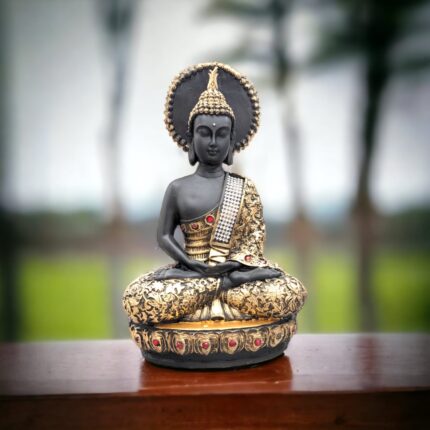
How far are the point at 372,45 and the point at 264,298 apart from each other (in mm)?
1738

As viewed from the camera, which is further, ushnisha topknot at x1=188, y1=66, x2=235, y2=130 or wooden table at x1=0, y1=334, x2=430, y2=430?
ushnisha topknot at x1=188, y1=66, x2=235, y2=130

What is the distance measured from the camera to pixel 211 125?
202 cm

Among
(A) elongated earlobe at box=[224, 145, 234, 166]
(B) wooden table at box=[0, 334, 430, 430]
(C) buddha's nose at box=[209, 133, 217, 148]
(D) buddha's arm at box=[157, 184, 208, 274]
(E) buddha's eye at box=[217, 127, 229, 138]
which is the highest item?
(E) buddha's eye at box=[217, 127, 229, 138]

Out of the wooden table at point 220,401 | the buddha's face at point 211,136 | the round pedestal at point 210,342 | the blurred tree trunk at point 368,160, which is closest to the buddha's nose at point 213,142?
the buddha's face at point 211,136

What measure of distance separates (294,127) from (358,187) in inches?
19.1

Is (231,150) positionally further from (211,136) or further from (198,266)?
(198,266)

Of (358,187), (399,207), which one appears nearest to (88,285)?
(358,187)

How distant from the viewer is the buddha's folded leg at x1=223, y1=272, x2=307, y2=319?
1909 mm

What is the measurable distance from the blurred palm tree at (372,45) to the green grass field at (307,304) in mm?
429

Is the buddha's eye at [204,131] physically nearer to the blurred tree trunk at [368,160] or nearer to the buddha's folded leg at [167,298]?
the buddha's folded leg at [167,298]

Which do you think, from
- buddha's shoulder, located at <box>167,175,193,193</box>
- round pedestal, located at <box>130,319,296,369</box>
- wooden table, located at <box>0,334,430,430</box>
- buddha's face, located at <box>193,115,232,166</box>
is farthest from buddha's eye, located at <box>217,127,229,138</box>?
wooden table, located at <box>0,334,430,430</box>

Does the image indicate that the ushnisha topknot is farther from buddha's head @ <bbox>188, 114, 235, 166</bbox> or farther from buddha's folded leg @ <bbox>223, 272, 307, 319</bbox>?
buddha's folded leg @ <bbox>223, 272, 307, 319</bbox>

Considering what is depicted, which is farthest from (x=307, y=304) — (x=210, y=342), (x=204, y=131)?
(x=204, y=131)

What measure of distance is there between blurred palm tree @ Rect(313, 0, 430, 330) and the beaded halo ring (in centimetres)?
98
